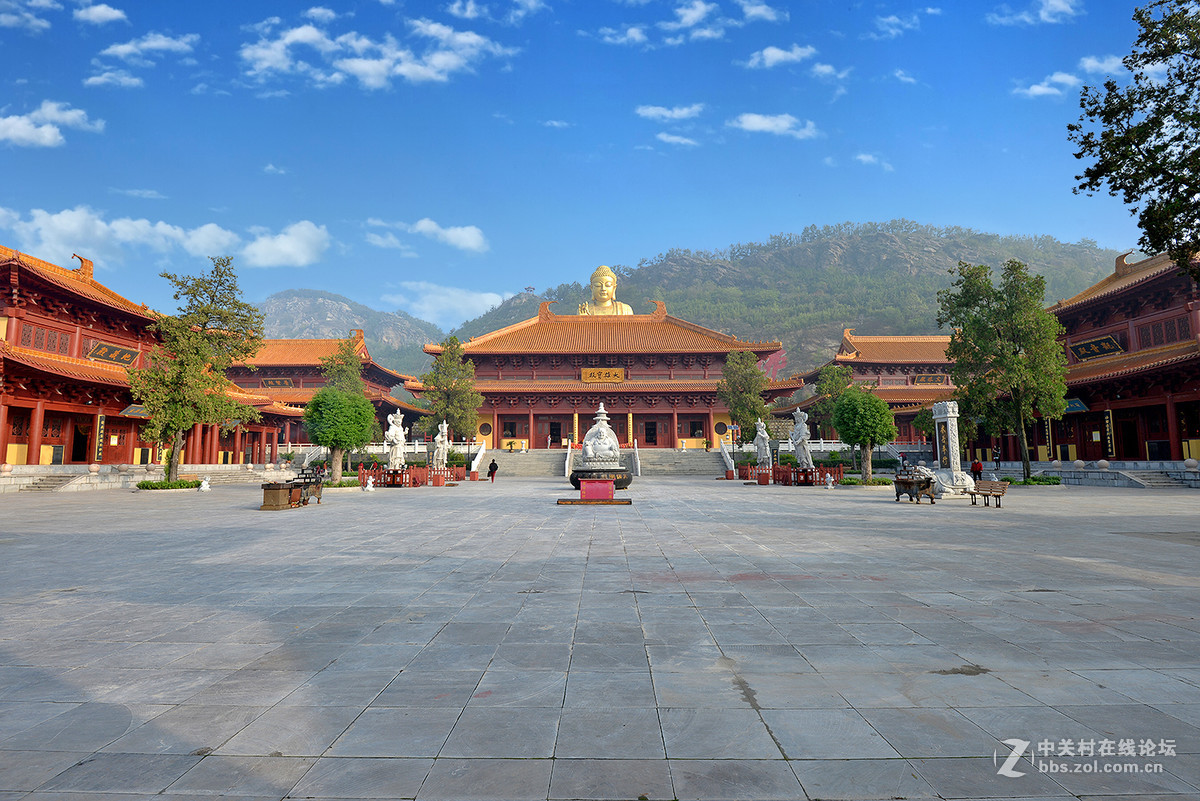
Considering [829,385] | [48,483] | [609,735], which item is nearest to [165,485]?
[48,483]

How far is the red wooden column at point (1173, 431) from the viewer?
23000mm

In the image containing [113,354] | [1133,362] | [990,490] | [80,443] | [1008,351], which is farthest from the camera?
[113,354]

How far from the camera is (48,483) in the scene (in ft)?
71.4

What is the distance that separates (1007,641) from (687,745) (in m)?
2.80

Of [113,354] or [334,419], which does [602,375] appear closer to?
[334,419]

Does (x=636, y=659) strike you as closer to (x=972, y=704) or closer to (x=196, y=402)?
(x=972, y=704)

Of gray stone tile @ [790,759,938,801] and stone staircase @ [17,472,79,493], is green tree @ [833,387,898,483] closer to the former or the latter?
gray stone tile @ [790,759,938,801]

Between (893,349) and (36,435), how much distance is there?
5129 cm

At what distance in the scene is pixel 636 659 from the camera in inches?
145

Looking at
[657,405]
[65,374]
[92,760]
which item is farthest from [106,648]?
[657,405]

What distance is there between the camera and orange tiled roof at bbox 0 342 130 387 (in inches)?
843

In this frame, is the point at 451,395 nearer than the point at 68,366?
No

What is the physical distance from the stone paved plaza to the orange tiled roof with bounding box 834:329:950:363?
1590 inches

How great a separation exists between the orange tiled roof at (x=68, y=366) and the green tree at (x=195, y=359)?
2.26 m
